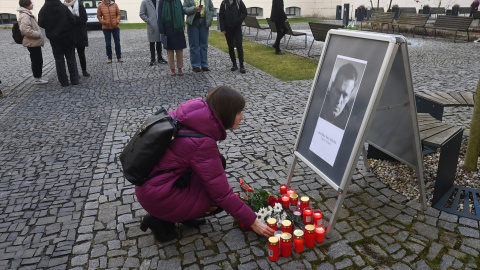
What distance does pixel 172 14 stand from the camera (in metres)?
8.57

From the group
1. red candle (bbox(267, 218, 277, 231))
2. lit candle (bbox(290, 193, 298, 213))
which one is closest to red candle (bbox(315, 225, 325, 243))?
red candle (bbox(267, 218, 277, 231))

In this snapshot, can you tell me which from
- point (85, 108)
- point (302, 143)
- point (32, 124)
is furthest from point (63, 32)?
point (302, 143)

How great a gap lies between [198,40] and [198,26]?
323 millimetres

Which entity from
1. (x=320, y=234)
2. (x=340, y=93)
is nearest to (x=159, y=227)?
(x=320, y=234)

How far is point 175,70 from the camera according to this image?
9883 millimetres

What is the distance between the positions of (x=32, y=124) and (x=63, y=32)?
2.75 meters

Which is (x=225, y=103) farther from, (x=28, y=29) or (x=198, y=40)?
(x=28, y=29)

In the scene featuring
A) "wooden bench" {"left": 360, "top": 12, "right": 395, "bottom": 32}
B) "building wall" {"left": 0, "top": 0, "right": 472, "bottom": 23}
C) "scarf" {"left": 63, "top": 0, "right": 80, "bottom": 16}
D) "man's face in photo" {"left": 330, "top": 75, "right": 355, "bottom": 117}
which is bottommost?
"man's face in photo" {"left": 330, "top": 75, "right": 355, "bottom": 117}

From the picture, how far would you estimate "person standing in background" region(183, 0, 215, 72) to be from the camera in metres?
8.75

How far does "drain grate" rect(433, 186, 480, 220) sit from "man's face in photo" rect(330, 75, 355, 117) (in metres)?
1.30

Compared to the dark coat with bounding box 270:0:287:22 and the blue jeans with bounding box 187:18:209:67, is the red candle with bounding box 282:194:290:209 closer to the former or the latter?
the blue jeans with bounding box 187:18:209:67

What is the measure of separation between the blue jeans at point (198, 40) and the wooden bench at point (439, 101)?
5729mm

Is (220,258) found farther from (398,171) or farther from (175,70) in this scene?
(175,70)

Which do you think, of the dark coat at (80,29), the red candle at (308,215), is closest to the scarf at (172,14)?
the dark coat at (80,29)
